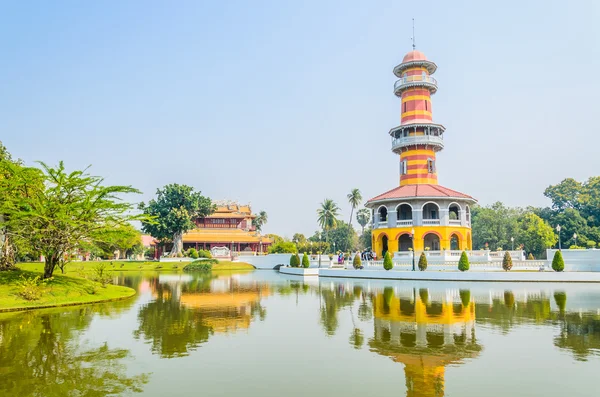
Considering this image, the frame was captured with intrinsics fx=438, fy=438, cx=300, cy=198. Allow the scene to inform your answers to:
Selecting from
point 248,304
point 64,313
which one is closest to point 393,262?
point 248,304

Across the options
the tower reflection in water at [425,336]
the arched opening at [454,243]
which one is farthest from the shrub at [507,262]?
the arched opening at [454,243]

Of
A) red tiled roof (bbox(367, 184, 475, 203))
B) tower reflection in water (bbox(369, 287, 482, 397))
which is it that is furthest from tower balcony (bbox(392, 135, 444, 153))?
tower reflection in water (bbox(369, 287, 482, 397))

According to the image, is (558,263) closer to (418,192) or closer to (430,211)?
(418,192)

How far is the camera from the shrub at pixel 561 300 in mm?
19719

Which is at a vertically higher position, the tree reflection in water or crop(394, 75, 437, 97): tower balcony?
crop(394, 75, 437, 97): tower balcony

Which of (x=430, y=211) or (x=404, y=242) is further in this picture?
(x=404, y=242)

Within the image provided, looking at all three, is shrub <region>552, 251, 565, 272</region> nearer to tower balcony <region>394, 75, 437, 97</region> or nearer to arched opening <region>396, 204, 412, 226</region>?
arched opening <region>396, 204, 412, 226</region>

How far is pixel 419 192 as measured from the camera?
1906 inches

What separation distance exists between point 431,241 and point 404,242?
10.5 ft

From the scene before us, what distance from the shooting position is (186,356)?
448 inches

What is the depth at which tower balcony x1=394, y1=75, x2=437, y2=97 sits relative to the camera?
52000mm

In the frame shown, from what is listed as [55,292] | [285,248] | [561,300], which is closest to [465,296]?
[561,300]

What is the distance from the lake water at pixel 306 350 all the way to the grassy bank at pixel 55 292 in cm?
152

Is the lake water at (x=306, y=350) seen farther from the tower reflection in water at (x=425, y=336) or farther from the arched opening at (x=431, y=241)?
the arched opening at (x=431, y=241)
